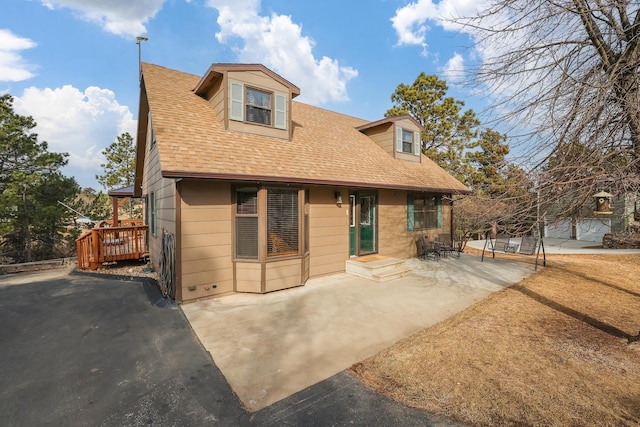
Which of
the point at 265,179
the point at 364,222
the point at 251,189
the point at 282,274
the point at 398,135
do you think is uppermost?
the point at 398,135

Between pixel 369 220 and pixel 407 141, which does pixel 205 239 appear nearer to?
pixel 369 220

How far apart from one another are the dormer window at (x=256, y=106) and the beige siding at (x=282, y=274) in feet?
12.6

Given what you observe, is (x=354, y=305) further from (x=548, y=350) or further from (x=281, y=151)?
(x=281, y=151)

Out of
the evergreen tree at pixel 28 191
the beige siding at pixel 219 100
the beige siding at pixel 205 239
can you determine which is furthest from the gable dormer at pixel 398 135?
the evergreen tree at pixel 28 191

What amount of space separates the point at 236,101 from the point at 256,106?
0.55m

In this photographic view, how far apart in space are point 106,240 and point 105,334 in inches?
224

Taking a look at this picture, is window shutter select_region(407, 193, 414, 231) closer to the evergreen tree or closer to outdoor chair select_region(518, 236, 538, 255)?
outdoor chair select_region(518, 236, 538, 255)

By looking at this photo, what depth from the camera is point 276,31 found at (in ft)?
45.3

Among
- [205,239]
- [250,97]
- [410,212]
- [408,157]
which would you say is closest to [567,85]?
[250,97]

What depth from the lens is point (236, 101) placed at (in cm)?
695

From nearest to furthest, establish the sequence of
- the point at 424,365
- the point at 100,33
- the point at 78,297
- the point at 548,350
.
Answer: the point at 424,365 → the point at 548,350 → the point at 78,297 → the point at 100,33

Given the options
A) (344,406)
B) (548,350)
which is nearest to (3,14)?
(344,406)

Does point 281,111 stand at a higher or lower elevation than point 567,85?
higher

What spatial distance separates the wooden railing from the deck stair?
6932 mm
